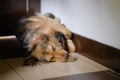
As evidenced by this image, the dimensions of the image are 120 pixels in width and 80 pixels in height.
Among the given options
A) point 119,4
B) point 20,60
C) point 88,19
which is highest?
point 119,4

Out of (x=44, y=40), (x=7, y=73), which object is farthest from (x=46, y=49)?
(x=7, y=73)

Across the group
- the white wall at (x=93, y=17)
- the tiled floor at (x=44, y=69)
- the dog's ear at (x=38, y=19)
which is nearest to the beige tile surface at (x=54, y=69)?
the tiled floor at (x=44, y=69)

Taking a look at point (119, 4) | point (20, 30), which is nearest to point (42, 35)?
point (20, 30)

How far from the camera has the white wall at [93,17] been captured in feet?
4.18

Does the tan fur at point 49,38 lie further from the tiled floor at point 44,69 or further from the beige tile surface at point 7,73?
the beige tile surface at point 7,73

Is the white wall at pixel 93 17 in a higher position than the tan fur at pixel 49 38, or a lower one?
higher

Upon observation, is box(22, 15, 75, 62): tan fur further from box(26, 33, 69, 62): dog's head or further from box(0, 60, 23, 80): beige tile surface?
box(0, 60, 23, 80): beige tile surface

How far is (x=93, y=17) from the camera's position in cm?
146

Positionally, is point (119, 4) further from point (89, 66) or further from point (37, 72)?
point (37, 72)

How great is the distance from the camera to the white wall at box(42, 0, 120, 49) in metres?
1.28

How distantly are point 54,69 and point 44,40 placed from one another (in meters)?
0.23

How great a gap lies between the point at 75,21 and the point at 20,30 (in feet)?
1.30

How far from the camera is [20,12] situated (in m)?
2.00

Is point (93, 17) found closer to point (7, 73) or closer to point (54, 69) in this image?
point (54, 69)
